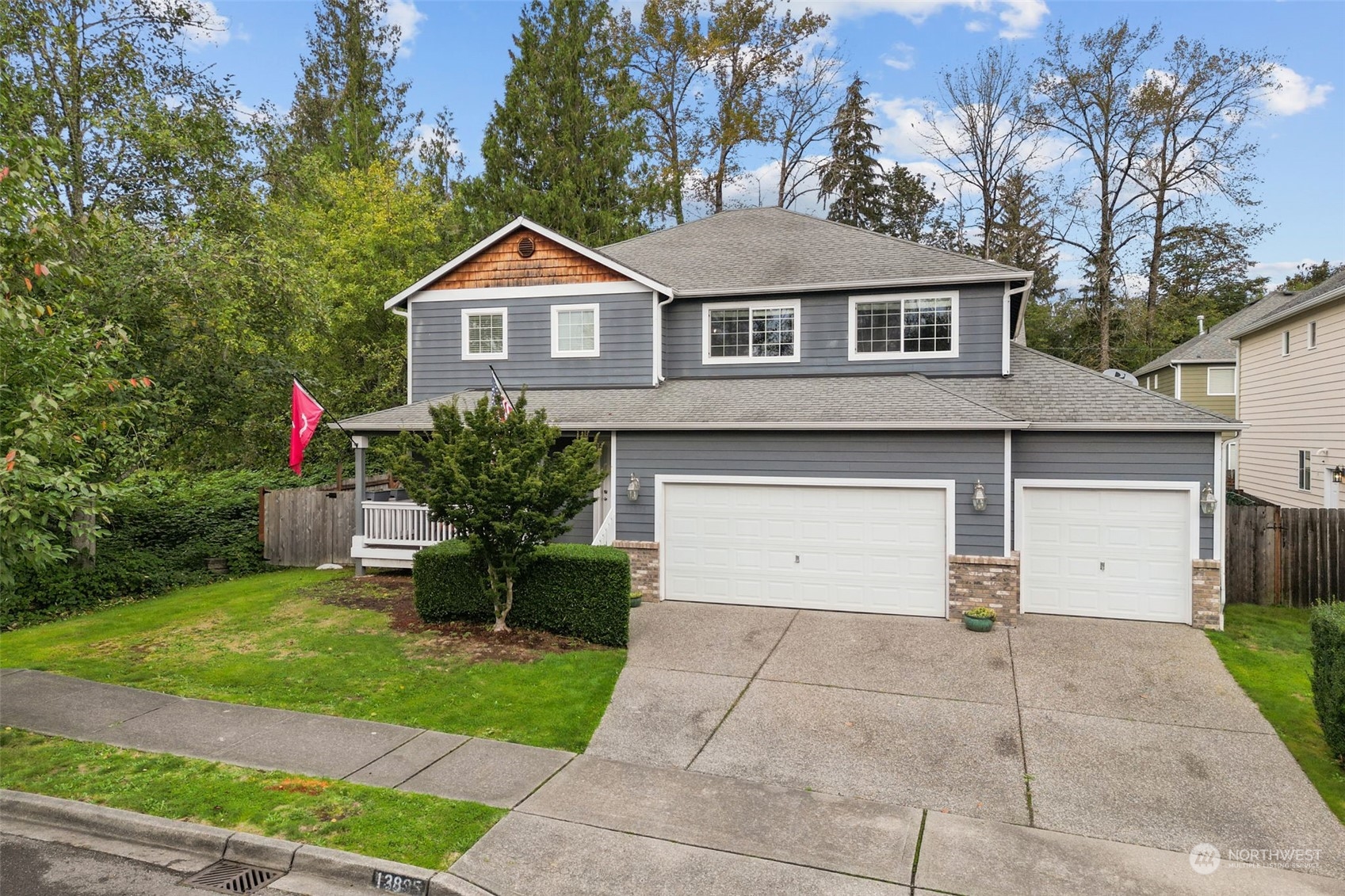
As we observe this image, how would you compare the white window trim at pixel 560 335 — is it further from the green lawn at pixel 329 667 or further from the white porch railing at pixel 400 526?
the green lawn at pixel 329 667

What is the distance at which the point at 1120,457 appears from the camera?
10945 mm

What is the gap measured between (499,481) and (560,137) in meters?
19.5

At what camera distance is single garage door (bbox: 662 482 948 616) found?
11.2 metres

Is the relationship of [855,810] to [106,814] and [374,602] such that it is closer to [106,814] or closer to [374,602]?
[106,814]

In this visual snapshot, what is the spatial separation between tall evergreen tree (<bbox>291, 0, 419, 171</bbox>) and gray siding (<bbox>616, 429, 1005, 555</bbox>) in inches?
1085

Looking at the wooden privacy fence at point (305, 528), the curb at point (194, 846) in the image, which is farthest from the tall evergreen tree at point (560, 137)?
the curb at point (194, 846)

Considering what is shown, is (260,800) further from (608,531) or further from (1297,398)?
(1297,398)

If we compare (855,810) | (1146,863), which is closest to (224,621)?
(855,810)

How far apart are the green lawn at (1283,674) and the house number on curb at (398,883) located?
267 inches

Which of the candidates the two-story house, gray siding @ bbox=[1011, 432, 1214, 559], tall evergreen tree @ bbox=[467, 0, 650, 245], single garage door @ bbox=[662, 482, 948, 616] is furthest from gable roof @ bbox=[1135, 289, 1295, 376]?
single garage door @ bbox=[662, 482, 948, 616]

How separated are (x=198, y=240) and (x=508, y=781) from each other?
40.7 feet

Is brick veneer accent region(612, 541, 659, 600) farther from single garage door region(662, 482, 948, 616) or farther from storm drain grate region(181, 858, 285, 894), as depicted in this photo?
storm drain grate region(181, 858, 285, 894)

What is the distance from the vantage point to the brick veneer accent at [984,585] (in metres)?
10.7

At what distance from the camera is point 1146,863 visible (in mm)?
4914
